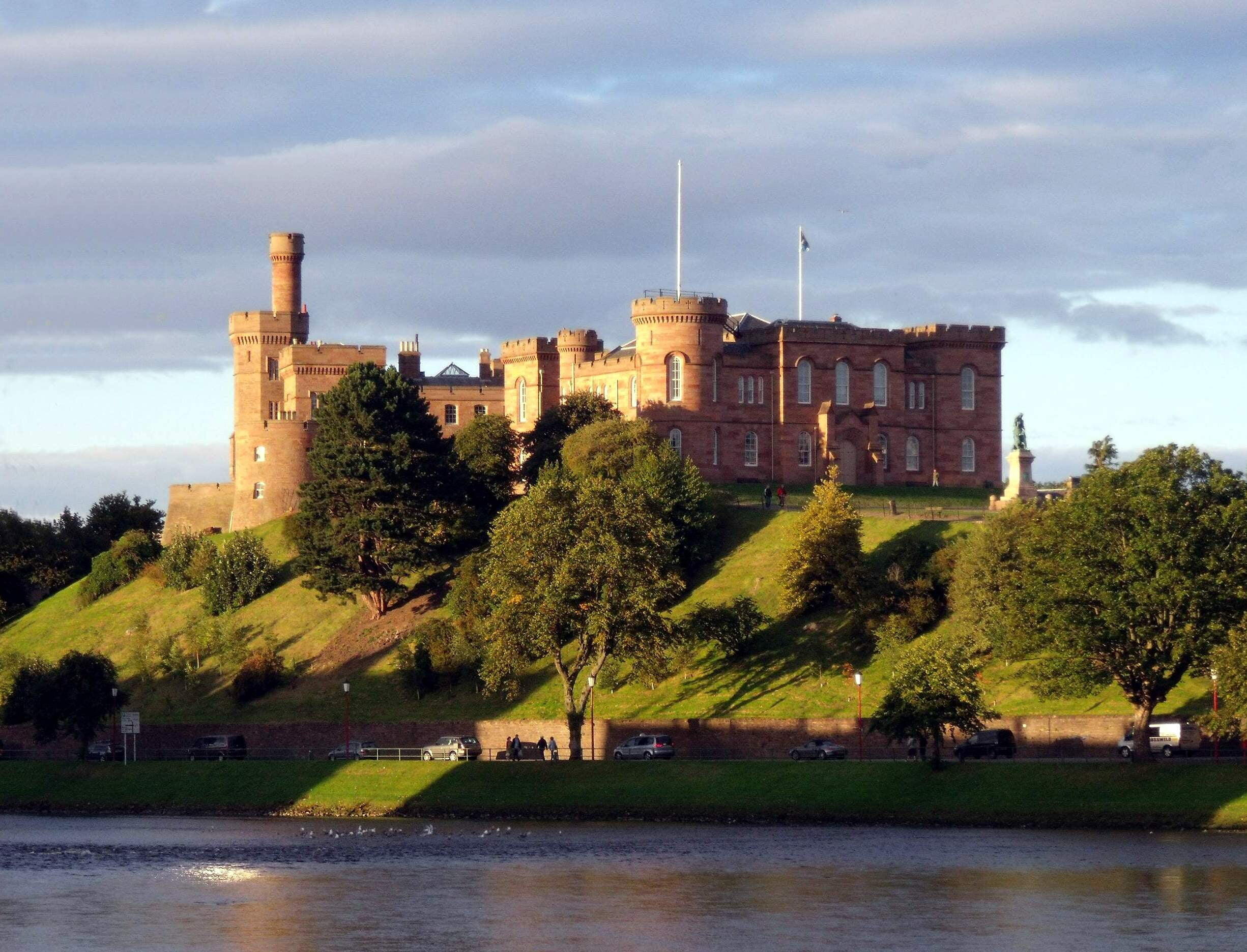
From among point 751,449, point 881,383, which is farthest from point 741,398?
point 881,383

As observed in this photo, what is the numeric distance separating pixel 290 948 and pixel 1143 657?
118 ft

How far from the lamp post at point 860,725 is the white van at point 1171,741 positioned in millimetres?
9846

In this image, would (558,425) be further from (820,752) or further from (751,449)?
(820,752)

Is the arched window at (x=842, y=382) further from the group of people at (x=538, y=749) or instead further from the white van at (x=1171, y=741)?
the white van at (x=1171, y=741)

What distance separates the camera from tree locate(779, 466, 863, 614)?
9700 cm

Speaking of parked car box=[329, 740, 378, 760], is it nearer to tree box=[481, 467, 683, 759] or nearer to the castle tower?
tree box=[481, 467, 683, 759]

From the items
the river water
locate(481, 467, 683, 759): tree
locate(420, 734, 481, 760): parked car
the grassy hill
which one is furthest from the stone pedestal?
the river water

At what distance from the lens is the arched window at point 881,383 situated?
411 ft

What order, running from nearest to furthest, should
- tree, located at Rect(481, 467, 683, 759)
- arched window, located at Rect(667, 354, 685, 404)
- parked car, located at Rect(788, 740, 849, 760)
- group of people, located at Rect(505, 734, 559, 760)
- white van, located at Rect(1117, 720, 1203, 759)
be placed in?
white van, located at Rect(1117, 720, 1203, 759) → parked car, located at Rect(788, 740, 849, 760) → tree, located at Rect(481, 467, 683, 759) → group of people, located at Rect(505, 734, 559, 760) → arched window, located at Rect(667, 354, 685, 404)

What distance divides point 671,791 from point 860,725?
10.1m

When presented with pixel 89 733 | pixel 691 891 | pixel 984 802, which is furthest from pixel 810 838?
pixel 89 733

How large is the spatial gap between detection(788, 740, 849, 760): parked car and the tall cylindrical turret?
7660cm

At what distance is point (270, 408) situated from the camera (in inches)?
5640

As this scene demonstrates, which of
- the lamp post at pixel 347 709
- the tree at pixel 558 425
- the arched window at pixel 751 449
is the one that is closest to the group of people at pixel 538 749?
the lamp post at pixel 347 709
